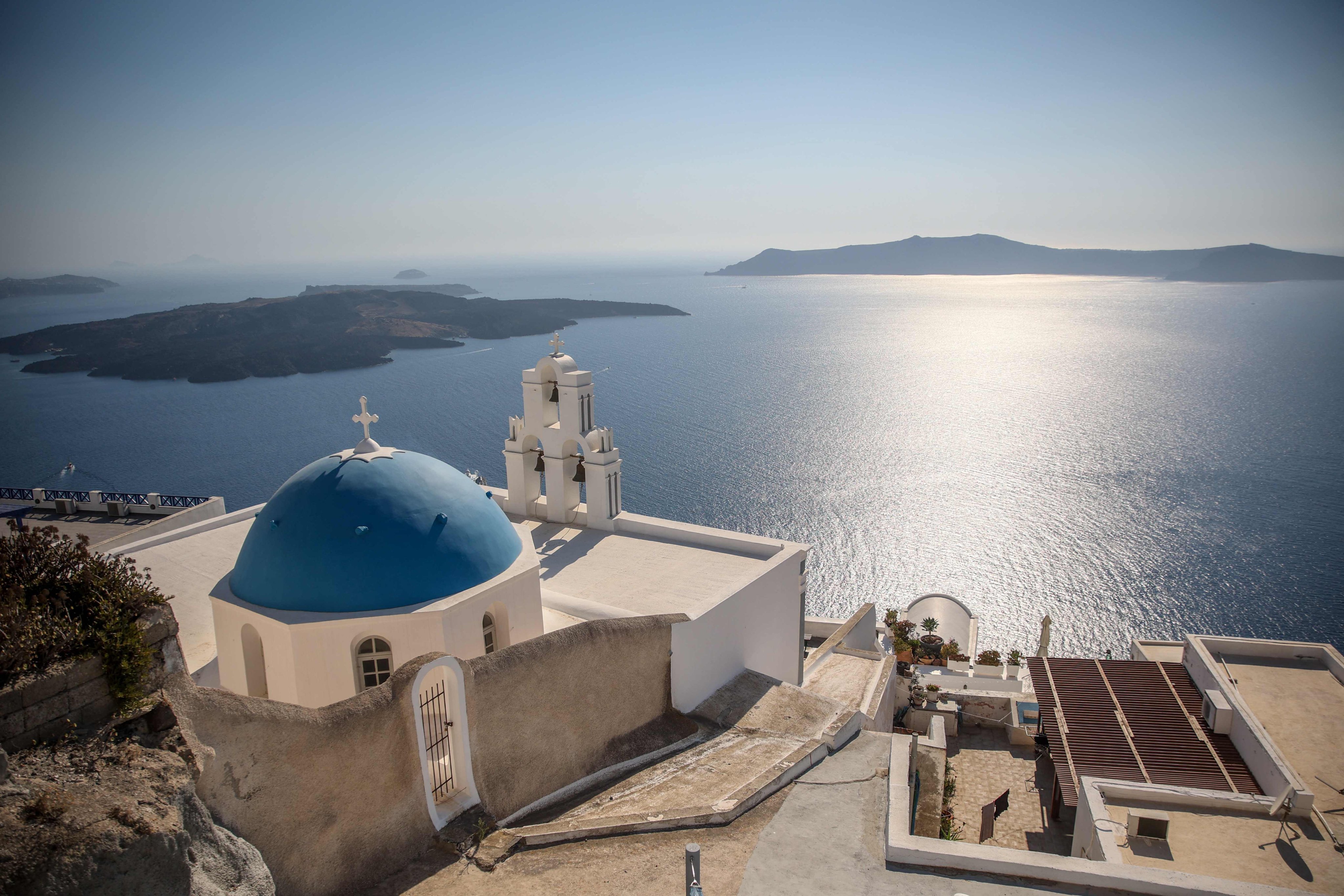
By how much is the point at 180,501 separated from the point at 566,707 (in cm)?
2294

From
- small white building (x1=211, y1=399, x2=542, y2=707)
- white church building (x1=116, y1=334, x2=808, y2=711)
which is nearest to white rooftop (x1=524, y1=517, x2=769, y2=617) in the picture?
white church building (x1=116, y1=334, x2=808, y2=711)

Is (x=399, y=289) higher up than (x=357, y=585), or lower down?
higher up

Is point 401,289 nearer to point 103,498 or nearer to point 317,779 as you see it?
point 103,498

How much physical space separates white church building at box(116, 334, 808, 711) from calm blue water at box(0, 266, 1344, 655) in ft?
84.0

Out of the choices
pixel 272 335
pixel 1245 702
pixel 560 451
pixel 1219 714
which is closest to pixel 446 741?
pixel 560 451

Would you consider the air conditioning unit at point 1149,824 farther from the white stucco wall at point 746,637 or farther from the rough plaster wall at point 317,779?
the rough plaster wall at point 317,779

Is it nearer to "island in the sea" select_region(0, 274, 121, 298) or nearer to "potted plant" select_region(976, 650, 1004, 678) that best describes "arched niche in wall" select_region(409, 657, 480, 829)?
"potted plant" select_region(976, 650, 1004, 678)

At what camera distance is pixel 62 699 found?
502 centimetres

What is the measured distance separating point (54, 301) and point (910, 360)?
170 meters

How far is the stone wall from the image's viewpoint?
4777 millimetres

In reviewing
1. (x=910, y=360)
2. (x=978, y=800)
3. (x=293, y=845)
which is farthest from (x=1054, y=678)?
(x=910, y=360)

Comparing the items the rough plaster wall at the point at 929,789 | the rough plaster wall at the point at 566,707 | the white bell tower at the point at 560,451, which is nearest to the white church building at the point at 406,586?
the rough plaster wall at the point at 566,707

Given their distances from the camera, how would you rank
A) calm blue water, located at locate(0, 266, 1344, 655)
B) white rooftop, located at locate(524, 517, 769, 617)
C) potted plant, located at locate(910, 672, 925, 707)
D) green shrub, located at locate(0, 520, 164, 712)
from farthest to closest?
calm blue water, located at locate(0, 266, 1344, 655) < potted plant, located at locate(910, 672, 925, 707) < white rooftop, located at locate(524, 517, 769, 617) < green shrub, located at locate(0, 520, 164, 712)

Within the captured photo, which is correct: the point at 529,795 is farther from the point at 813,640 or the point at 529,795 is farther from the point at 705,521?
the point at 705,521
